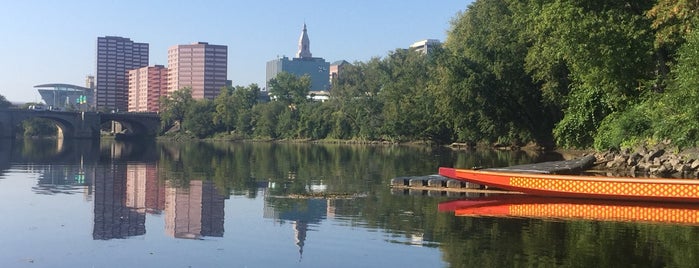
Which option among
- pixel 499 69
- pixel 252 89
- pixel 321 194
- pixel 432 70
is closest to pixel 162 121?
pixel 252 89

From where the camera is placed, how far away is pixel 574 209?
2586cm

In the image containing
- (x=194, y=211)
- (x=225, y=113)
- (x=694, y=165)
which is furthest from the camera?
(x=225, y=113)

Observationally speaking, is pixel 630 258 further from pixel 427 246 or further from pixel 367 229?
pixel 367 229

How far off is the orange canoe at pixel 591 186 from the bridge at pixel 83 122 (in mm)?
134580

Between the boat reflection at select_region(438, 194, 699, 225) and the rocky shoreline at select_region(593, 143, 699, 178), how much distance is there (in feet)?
38.6

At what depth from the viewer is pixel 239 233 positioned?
20562 mm

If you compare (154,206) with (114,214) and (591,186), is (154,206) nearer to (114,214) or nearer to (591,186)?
(114,214)

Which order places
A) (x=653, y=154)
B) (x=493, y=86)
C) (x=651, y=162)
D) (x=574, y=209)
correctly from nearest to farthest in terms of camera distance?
(x=574, y=209)
(x=651, y=162)
(x=653, y=154)
(x=493, y=86)

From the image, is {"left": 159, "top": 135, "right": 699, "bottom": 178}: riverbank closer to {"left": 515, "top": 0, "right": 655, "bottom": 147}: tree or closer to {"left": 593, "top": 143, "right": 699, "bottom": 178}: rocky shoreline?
{"left": 593, "top": 143, "right": 699, "bottom": 178}: rocky shoreline

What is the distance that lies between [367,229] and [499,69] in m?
56.5

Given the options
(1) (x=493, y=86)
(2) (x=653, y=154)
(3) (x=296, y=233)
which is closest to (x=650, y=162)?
(2) (x=653, y=154)

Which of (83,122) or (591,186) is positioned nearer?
(591,186)

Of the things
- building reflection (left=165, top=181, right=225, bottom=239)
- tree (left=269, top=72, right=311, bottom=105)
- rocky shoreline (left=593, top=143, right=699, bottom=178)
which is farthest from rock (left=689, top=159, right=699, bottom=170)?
tree (left=269, top=72, right=311, bottom=105)

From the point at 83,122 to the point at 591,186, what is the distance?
146189mm
